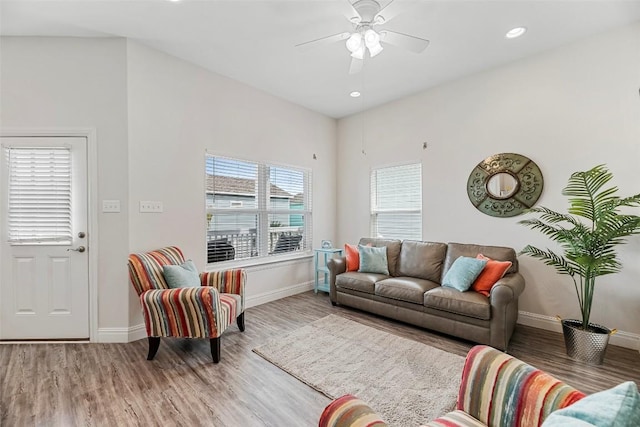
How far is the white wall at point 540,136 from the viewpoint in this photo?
2658 millimetres

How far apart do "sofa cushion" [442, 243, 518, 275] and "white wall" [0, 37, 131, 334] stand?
359cm

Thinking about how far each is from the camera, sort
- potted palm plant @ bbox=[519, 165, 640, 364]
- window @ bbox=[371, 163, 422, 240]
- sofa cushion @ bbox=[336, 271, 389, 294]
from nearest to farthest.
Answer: potted palm plant @ bbox=[519, 165, 640, 364]
sofa cushion @ bbox=[336, 271, 389, 294]
window @ bbox=[371, 163, 422, 240]

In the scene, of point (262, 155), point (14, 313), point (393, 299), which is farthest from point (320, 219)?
point (14, 313)

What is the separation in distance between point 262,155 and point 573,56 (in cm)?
372

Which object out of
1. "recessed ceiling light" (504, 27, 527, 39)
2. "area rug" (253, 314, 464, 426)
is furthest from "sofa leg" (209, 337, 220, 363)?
"recessed ceiling light" (504, 27, 527, 39)

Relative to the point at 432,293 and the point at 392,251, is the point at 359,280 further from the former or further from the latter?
the point at 432,293

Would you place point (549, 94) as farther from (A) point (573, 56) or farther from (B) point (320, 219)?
(B) point (320, 219)

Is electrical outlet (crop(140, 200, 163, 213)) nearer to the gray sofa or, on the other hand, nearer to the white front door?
the white front door

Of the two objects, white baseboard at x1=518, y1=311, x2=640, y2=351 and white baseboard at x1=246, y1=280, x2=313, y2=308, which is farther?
white baseboard at x1=246, y1=280, x2=313, y2=308

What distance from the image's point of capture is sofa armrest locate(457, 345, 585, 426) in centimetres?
102

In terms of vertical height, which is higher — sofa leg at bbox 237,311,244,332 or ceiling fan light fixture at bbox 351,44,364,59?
ceiling fan light fixture at bbox 351,44,364,59

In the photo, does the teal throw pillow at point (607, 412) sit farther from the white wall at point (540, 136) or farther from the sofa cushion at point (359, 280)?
the white wall at point (540, 136)

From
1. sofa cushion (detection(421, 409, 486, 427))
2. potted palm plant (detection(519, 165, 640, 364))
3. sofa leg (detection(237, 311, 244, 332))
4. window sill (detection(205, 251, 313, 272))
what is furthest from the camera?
window sill (detection(205, 251, 313, 272))

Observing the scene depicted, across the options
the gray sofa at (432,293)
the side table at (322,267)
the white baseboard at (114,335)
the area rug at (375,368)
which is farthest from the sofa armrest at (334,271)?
the white baseboard at (114,335)
